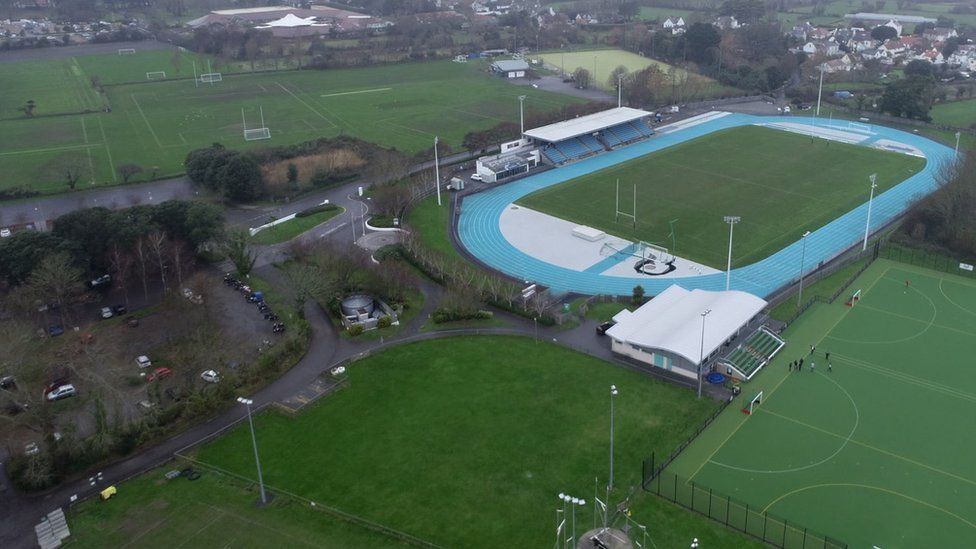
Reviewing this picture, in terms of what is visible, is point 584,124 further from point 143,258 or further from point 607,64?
point 607,64

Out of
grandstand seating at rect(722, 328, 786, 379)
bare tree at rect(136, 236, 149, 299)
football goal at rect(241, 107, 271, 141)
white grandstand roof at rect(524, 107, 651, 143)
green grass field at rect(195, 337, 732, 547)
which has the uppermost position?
white grandstand roof at rect(524, 107, 651, 143)

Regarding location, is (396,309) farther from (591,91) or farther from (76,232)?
(591,91)

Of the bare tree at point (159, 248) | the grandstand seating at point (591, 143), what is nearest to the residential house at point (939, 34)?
the grandstand seating at point (591, 143)

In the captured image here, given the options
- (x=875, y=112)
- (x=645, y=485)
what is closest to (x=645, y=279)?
(x=645, y=485)

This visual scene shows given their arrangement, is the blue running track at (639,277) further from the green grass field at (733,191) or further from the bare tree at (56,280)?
the bare tree at (56,280)

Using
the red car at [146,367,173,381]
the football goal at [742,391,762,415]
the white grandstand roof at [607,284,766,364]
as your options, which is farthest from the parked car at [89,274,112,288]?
the football goal at [742,391,762,415]

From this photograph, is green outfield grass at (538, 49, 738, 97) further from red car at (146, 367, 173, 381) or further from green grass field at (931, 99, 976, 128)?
red car at (146, 367, 173, 381)
